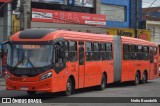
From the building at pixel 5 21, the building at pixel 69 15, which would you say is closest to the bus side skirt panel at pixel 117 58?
the building at pixel 69 15

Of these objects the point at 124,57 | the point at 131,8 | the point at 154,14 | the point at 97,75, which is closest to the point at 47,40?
the point at 97,75

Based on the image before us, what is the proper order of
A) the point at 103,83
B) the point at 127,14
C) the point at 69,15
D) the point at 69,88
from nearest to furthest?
1. the point at 69,88
2. the point at 103,83
3. the point at 69,15
4. the point at 127,14

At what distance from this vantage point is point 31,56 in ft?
61.1

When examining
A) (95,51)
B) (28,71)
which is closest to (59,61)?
(28,71)

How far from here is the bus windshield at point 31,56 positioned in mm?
18516

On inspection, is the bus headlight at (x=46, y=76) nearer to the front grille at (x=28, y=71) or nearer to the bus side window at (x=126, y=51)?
the front grille at (x=28, y=71)

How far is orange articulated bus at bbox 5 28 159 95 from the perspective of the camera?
18469 mm

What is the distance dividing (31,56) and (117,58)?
9139 millimetres

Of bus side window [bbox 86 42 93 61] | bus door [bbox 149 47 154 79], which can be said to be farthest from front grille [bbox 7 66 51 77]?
bus door [bbox 149 47 154 79]

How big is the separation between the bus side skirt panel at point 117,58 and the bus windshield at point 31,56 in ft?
27.3

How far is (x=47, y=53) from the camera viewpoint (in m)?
18.7

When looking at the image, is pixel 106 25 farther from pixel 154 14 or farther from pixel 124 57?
pixel 154 14

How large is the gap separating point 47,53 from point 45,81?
1.15 m

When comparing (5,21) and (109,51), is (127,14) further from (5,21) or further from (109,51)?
(109,51)
